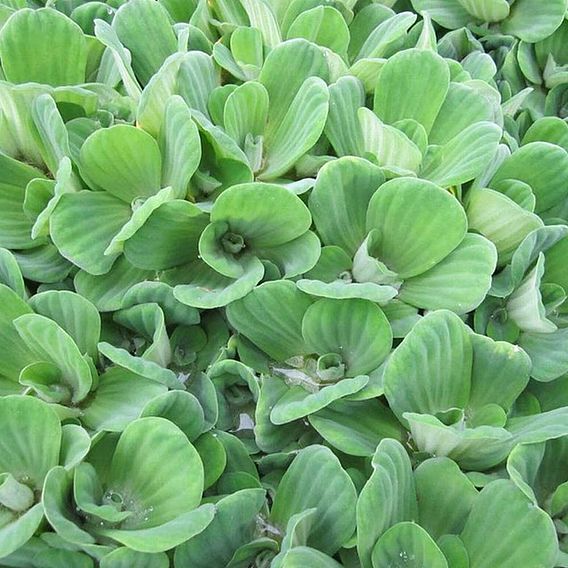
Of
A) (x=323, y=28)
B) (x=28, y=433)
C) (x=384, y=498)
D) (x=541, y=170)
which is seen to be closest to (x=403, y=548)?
(x=384, y=498)

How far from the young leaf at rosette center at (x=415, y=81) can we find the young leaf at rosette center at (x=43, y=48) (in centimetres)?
26

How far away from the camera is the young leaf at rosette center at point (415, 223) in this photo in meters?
0.54

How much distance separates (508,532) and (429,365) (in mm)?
118

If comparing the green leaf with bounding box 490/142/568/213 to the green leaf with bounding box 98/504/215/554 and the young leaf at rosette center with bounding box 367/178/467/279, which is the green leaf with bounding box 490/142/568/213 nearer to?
the young leaf at rosette center with bounding box 367/178/467/279

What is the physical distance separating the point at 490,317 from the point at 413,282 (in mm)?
72

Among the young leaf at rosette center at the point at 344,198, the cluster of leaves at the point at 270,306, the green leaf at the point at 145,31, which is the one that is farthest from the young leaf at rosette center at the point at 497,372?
the green leaf at the point at 145,31

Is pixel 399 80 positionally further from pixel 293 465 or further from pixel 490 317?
pixel 293 465

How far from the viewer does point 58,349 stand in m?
0.50

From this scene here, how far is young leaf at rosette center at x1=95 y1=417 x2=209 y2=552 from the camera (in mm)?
464

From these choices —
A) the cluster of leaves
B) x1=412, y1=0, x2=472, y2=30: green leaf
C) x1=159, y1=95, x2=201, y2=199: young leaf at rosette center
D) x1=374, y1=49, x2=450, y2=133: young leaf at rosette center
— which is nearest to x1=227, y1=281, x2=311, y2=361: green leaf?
the cluster of leaves

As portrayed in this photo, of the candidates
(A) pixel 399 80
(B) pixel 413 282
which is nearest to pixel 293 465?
(B) pixel 413 282

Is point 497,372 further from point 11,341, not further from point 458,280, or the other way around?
point 11,341

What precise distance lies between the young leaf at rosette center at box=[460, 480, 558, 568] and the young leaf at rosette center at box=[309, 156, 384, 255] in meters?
0.22

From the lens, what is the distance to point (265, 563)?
1.57 ft
